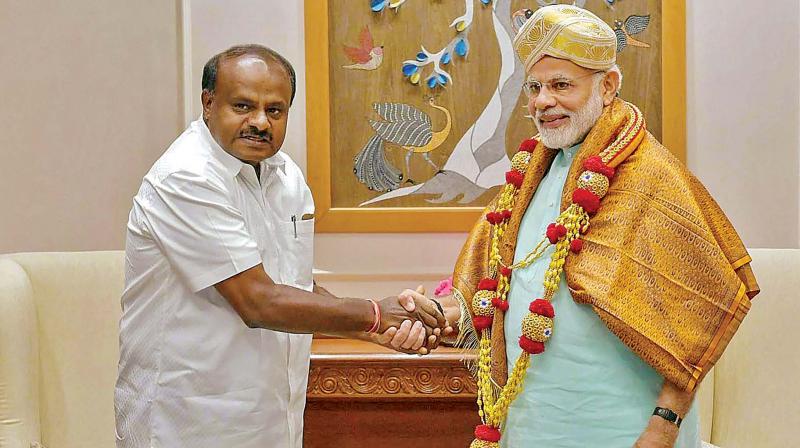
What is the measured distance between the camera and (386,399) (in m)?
3.20

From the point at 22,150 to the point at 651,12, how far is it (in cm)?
240

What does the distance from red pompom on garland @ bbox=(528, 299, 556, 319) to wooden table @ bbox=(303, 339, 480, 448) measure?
1.17 meters

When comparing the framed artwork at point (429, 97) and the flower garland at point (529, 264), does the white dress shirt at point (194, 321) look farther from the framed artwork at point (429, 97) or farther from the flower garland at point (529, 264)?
the framed artwork at point (429, 97)

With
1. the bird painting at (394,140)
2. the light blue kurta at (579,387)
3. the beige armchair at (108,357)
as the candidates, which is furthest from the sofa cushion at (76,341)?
the light blue kurta at (579,387)

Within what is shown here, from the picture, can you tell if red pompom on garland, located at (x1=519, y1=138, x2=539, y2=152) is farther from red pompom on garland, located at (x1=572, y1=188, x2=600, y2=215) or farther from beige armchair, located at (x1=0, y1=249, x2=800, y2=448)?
beige armchair, located at (x1=0, y1=249, x2=800, y2=448)

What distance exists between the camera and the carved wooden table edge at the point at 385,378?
10.4ft

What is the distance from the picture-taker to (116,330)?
10.4 ft

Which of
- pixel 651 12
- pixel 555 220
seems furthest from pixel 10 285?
pixel 651 12

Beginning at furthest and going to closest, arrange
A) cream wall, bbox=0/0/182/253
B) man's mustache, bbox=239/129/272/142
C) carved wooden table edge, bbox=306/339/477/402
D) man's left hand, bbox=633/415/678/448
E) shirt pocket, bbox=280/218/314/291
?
carved wooden table edge, bbox=306/339/477/402, cream wall, bbox=0/0/182/253, shirt pocket, bbox=280/218/314/291, man's mustache, bbox=239/129/272/142, man's left hand, bbox=633/415/678/448

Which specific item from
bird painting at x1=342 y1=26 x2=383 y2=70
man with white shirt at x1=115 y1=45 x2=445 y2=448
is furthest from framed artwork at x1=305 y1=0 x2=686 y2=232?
man with white shirt at x1=115 y1=45 x2=445 y2=448

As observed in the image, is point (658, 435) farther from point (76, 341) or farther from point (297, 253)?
point (76, 341)

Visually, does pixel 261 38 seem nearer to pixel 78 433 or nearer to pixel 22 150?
pixel 22 150

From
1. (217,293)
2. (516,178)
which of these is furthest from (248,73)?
(516,178)

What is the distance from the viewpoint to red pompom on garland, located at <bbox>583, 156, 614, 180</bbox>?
2.00 metres
